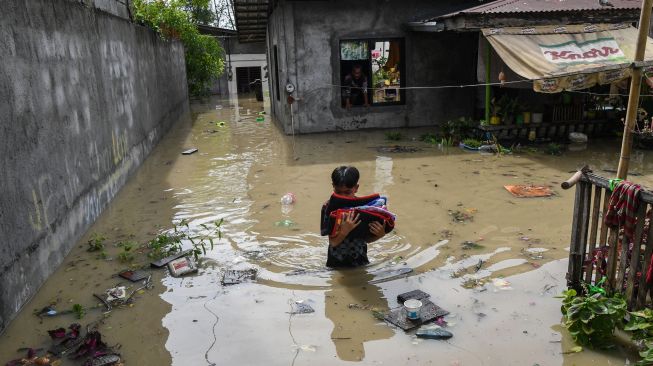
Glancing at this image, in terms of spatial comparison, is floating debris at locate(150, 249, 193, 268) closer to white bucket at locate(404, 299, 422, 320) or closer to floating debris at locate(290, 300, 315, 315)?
floating debris at locate(290, 300, 315, 315)

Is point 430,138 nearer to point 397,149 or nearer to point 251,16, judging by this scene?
point 397,149

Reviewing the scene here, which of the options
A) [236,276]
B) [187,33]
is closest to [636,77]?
[236,276]

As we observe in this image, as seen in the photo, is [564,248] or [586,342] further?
[564,248]

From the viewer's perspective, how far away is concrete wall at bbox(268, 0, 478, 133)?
42.0ft

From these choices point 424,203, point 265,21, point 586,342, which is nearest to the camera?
point 586,342

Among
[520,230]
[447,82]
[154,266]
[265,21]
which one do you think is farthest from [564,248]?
[265,21]

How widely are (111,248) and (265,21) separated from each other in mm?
13861

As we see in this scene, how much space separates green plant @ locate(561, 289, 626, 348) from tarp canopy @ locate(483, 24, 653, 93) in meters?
6.26

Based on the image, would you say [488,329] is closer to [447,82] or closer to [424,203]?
[424,203]

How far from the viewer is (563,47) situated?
10180 millimetres

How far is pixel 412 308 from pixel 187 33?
19345mm

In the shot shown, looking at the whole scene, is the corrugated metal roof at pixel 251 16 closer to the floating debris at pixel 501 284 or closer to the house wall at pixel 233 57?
the house wall at pixel 233 57

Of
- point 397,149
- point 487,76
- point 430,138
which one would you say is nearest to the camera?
point 397,149

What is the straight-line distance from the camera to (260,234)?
620 centimetres
